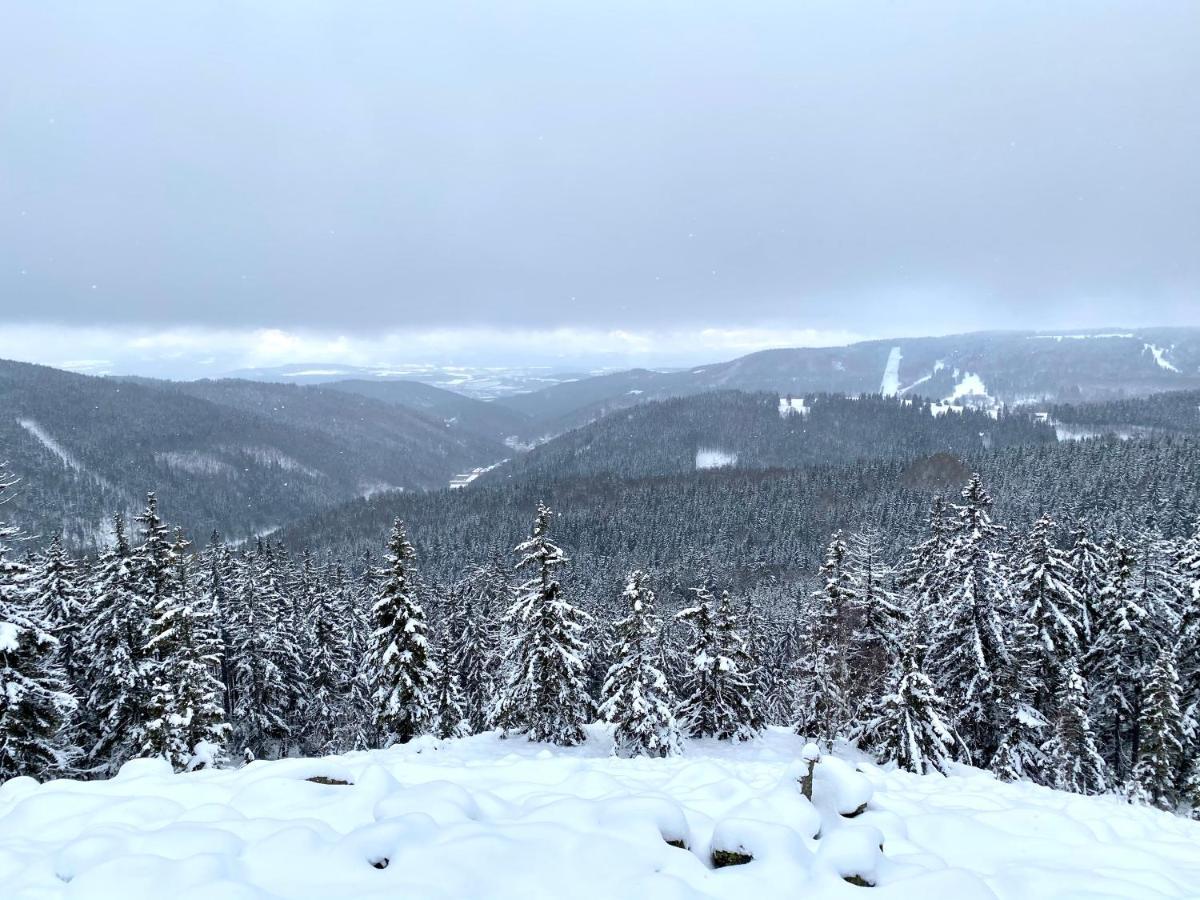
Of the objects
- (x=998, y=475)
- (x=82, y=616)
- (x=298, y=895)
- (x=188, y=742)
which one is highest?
(x=298, y=895)

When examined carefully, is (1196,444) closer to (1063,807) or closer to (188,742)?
(1063,807)

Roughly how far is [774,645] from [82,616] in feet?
174

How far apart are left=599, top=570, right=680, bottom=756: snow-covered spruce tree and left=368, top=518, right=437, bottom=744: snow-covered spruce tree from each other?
689 cm

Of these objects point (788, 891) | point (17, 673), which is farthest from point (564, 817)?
point (17, 673)

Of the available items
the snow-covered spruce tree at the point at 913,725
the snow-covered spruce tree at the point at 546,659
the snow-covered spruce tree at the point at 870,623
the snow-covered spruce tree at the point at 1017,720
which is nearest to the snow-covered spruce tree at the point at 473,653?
the snow-covered spruce tree at the point at 546,659

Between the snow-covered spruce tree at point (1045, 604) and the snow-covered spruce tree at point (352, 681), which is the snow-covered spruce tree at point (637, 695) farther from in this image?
the snow-covered spruce tree at point (352, 681)

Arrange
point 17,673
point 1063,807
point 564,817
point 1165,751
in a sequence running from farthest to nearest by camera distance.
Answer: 1. point 1165,751
2. point 17,673
3. point 1063,807
4. point 564,817

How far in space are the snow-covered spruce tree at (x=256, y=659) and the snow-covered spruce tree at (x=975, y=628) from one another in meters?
31.8

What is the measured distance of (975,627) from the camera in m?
21.3

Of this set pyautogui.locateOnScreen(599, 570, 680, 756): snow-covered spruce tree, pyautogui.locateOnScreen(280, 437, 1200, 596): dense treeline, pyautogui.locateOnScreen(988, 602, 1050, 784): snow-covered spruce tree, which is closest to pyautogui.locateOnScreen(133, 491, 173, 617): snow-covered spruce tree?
pyautogui.locateOnScreen(599, 570, 680, 756): snow-covered spruce tree

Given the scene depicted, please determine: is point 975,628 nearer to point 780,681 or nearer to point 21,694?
point 780,681

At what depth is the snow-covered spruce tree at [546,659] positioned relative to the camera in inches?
855

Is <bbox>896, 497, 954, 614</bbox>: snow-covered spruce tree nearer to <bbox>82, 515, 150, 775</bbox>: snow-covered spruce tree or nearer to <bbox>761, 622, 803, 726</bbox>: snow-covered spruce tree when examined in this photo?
<bbox>761, 622, 803, 726</bbox>: snow-covered spruce tree

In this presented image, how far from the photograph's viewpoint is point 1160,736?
75.0 feet
